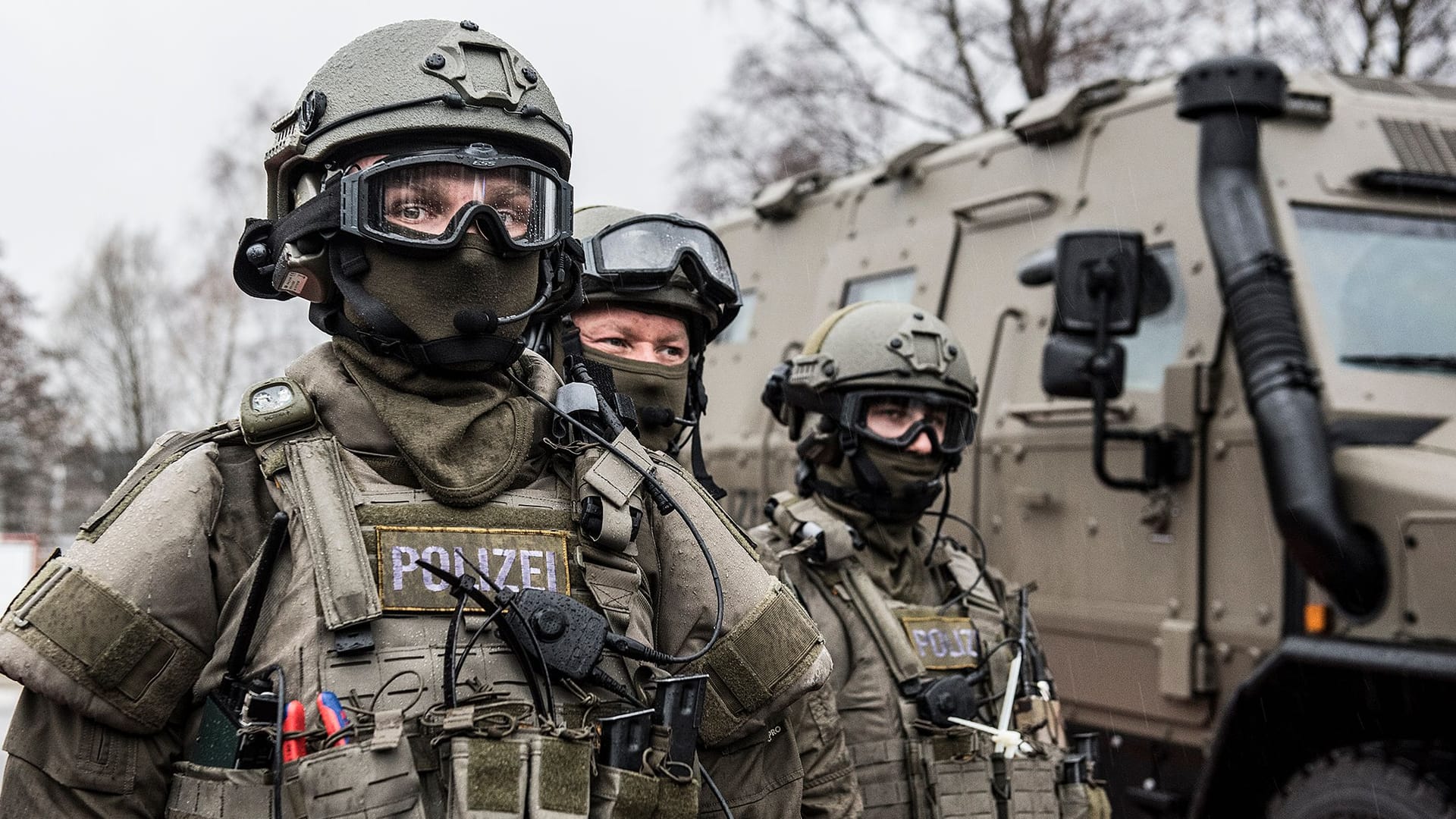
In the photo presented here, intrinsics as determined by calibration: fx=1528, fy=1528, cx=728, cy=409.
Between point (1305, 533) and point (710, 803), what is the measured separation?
2.60 meters

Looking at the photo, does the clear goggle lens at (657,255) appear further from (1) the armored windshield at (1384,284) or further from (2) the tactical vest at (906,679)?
(1) the armored windshield at (1384,284)

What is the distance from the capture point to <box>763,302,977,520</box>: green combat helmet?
13.8 ft

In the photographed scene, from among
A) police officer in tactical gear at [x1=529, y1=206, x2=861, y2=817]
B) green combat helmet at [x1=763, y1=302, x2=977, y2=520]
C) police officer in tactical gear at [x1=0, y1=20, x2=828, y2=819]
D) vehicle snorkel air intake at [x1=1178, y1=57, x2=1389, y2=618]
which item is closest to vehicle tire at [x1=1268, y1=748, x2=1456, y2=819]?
vehicle snorkel air intake at [x1=1178, y1=57, x2=1389, y2=618]

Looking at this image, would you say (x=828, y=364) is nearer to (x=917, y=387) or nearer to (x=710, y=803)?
(x=917, y=387)

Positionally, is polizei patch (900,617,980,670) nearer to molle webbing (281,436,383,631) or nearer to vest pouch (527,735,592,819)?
vest pouch (527,735,592,819)

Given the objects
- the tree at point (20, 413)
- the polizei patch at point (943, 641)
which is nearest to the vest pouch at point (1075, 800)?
the polizei patch at point (943, 641)

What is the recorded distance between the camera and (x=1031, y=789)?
3721 millimetres

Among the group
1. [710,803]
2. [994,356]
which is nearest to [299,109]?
[710,803]

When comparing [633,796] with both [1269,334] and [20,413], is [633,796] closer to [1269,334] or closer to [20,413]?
[1269,334]

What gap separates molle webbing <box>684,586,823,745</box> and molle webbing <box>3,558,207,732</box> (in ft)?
2.66

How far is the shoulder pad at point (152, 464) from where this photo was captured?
2.19 meters

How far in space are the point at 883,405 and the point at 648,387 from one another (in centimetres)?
77

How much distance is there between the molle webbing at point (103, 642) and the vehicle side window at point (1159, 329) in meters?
3.94

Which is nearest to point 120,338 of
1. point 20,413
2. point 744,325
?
point 20,413
